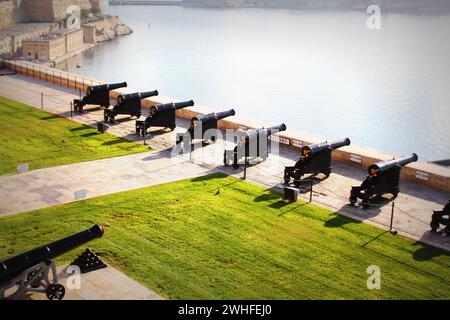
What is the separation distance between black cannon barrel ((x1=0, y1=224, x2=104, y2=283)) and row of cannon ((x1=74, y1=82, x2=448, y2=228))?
7372 mm

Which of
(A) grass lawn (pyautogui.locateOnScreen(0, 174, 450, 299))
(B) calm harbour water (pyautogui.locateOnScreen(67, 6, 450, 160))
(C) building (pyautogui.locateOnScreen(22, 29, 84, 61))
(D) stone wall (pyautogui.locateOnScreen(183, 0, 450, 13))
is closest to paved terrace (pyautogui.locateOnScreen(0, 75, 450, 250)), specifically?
(A) grass lawn (pyautogui.locateOnScreen(0, 174, 450, 299))

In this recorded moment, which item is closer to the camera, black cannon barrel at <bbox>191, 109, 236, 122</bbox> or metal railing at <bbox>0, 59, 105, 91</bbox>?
black cannon barrel at <bbox>191, 109, 236, 122</bbox>

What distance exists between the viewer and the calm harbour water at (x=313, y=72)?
5556cm

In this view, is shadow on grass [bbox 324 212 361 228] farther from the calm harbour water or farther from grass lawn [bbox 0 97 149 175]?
the calm harbour water

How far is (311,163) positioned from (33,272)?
9.17m

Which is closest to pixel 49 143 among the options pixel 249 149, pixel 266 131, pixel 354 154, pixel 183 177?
pixel 183 177

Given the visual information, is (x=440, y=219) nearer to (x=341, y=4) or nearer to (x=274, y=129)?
(x=274, y=129)

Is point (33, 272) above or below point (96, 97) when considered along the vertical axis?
below

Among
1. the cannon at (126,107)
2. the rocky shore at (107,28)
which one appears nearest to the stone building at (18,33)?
the rocky shore at (107,28)

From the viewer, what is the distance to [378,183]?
15.8m

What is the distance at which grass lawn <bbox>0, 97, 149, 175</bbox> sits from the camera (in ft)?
63.1

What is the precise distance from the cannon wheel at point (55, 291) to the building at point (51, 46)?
69.2 m

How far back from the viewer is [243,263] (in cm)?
1222

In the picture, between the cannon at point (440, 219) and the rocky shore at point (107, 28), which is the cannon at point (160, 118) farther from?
the rocky shore at point (107, 28)
